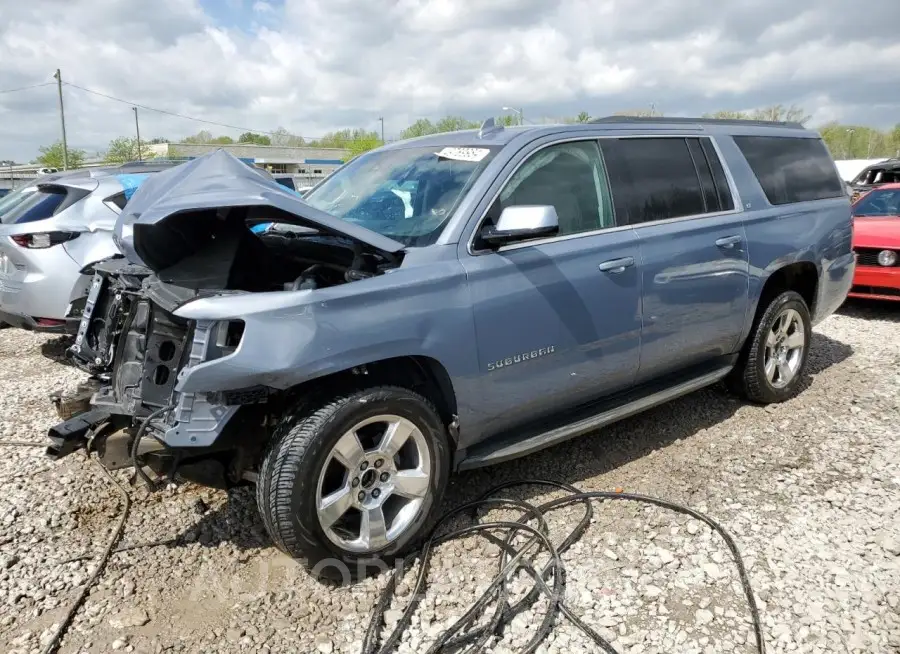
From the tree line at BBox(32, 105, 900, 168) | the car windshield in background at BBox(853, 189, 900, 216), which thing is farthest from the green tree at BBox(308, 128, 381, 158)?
the car windshield in background at BBox(853, 189, 900, 216)

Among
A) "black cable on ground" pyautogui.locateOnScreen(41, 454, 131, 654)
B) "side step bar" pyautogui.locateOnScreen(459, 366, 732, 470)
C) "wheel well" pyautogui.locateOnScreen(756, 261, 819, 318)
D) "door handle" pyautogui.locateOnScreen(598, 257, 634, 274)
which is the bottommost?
"black cable on ground" pyautogui.locateOnScreen(41, 454, 131, 654)

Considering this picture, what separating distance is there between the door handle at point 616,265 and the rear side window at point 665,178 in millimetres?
279

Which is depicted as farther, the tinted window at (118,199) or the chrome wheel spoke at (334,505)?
the tinted window at (118,199)

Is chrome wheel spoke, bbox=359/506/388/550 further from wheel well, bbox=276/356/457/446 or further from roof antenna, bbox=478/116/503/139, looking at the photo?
roof antenna, bbox=478/116/503/139

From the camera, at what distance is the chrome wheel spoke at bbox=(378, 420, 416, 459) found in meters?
2.94

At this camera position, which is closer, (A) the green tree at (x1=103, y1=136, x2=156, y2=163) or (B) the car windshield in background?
(B) the car windshield in background

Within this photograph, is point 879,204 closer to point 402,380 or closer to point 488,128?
point 488,128

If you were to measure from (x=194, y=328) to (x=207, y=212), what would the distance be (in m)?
0.58

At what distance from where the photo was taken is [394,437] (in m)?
2.96

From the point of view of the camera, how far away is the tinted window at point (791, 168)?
465 cm

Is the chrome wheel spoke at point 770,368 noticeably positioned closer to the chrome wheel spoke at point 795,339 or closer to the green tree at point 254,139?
the chrome wheel spoke at point 795,339

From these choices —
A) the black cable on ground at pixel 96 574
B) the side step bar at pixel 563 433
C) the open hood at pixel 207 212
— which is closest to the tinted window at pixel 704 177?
the side step bar at pixel 563 433

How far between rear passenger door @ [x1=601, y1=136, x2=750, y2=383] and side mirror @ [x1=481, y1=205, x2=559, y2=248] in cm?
91

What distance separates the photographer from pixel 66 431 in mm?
2854
